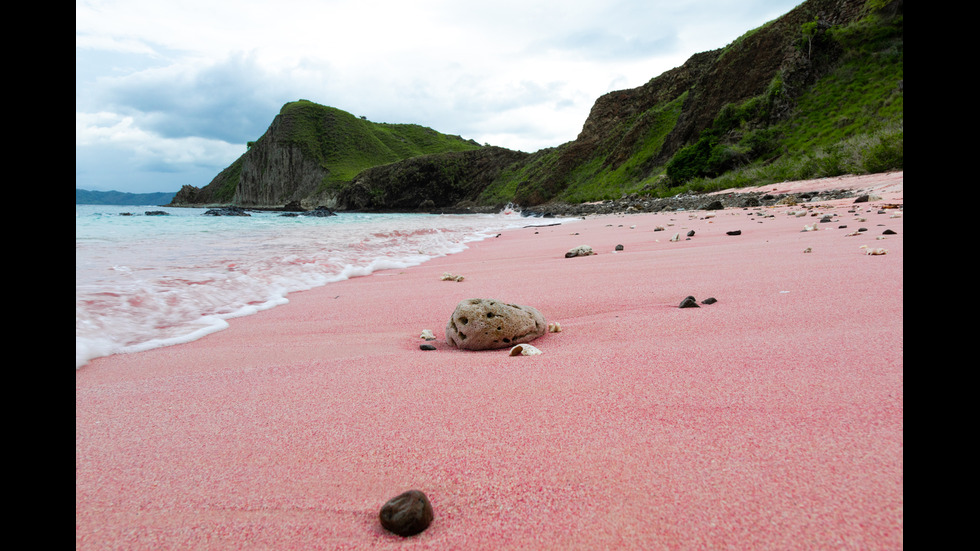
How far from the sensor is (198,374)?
2.03 meters

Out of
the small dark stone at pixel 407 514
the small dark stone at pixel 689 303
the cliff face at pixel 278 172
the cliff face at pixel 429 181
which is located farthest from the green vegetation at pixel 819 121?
the cliff face at pixel 278 172

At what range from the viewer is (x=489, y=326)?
7.30 ft

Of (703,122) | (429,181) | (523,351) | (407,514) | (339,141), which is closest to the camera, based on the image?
(407,514)

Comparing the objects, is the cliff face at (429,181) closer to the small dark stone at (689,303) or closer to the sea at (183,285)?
the sea at (183,285)

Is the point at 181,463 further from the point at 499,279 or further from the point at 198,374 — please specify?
the point at 499,279

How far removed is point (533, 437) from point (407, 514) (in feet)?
1.34

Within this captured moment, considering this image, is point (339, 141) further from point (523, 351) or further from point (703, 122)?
point (523, 351)

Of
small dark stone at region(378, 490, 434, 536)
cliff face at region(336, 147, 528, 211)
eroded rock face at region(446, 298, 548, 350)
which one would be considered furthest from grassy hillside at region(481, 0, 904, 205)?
cliff face at region(336, 147, 528, 211)

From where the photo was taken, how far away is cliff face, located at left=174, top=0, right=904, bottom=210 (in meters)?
27.5

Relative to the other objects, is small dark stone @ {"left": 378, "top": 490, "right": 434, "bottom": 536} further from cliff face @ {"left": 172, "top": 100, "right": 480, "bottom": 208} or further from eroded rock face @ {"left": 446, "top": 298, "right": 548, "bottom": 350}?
cliff face @ {"left": 172, "top": 100, "right": 480, "bottom": 208}

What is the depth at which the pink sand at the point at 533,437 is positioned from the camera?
876 millimetres

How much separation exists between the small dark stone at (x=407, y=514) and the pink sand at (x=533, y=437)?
2 cm

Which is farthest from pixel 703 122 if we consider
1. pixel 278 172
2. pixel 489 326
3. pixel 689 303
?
pixel 278 172
